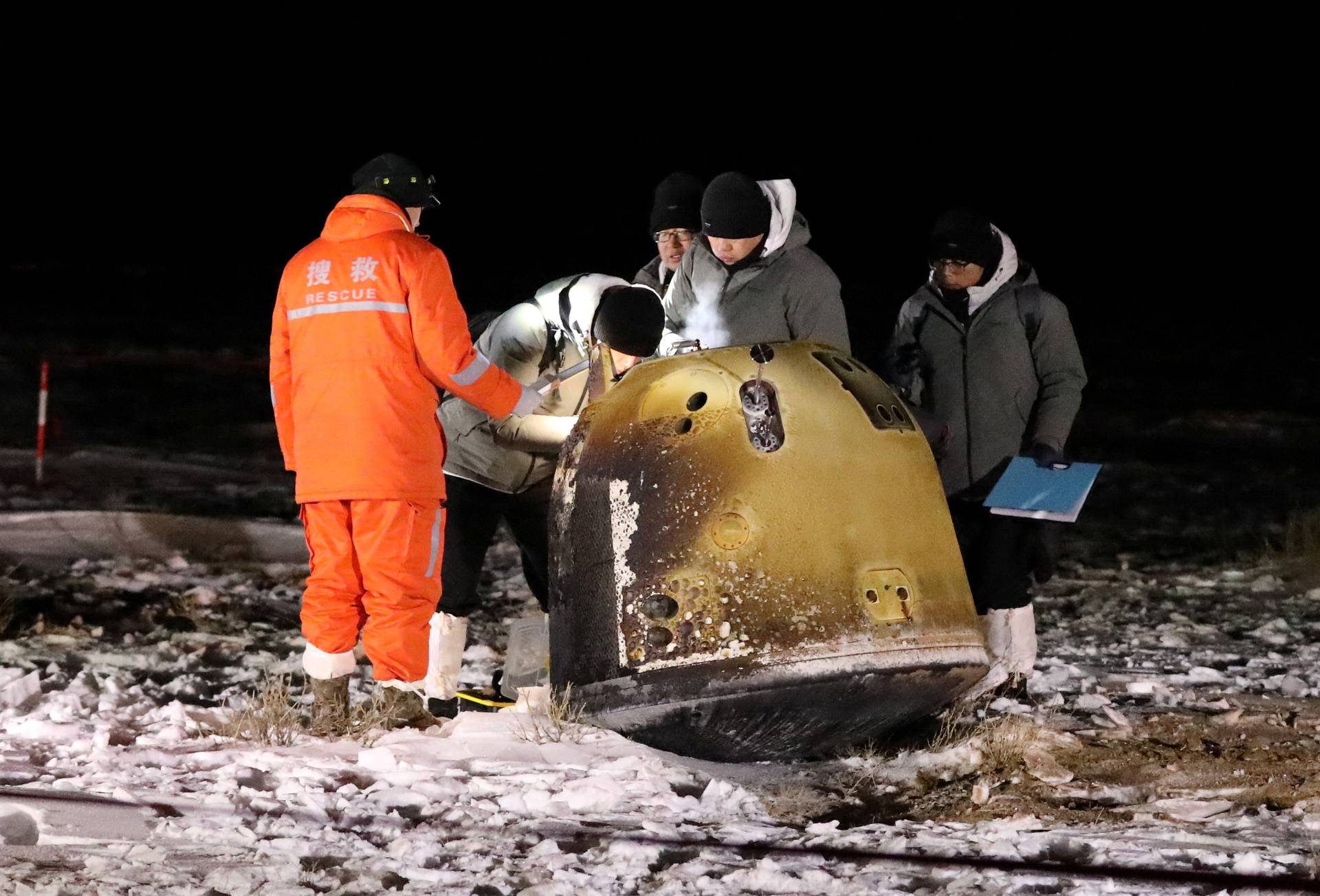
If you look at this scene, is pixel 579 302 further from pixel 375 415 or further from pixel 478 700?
pixel 478 700

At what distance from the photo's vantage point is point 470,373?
5.54 m

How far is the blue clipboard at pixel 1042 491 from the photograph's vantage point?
20.5 ft

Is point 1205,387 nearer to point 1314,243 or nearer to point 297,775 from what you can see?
point 297,775

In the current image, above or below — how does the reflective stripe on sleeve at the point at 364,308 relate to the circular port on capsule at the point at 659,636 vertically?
above

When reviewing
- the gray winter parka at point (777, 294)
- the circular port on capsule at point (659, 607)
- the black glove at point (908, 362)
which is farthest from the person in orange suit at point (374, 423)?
the black glove at point (908, 362)

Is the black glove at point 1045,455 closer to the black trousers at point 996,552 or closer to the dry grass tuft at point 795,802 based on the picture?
the black trousers at point 996,552

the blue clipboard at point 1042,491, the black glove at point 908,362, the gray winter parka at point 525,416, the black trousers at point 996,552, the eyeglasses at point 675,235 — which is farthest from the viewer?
the eyeglasses at point 675,235

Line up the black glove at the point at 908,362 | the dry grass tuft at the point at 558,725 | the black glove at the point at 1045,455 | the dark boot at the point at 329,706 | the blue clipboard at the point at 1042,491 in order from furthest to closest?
the black glove at the point at 908,362 < the black glove at the point at 1045,455 < the blue clipboard at the point at 1042,491 < the dark boot at the point at 329,706 < the dry grass tuft at the point at 558,725

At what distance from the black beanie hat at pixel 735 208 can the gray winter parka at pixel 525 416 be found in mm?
493

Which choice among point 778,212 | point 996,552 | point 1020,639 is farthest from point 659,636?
point 1020,639

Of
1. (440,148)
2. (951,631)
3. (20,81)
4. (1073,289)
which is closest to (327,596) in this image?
(951,631)

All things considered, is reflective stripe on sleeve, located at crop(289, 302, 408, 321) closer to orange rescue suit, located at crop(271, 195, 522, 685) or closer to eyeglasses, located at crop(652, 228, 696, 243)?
orange rescue suit, located at crop(271, 195, 522, 685)

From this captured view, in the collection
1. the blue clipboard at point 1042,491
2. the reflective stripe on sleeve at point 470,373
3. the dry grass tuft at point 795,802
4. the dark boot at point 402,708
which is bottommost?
the dry grass tuft at point 795,802

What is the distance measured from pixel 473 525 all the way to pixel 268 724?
1.15 meters
